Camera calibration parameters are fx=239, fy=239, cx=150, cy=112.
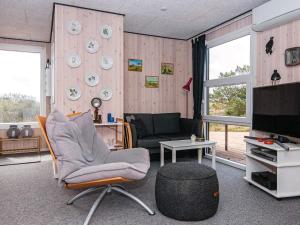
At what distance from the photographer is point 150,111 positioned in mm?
5160

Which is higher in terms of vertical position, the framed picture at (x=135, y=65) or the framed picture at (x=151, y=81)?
the framed picture at (x=135, y=65)

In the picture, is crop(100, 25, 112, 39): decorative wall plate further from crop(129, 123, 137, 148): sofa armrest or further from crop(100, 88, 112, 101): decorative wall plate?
crop(129, 123, 137, 148): sofa armrest

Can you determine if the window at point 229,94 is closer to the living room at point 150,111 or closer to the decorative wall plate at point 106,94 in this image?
the living room at point 150,111

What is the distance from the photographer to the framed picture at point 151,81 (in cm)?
510

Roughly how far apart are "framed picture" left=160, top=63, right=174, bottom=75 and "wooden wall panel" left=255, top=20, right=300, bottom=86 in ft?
6.71

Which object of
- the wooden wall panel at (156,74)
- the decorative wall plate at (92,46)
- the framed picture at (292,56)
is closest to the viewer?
the framed picture at (292,56)

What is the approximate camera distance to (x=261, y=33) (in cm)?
360

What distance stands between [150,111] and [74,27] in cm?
229

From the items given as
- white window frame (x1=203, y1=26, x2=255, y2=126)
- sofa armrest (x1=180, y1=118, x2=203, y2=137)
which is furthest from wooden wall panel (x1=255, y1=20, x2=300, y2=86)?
sofa armrest (x1=180, y1=118, x2=203, y2=137)

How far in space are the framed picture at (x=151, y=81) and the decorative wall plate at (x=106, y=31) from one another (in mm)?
1449

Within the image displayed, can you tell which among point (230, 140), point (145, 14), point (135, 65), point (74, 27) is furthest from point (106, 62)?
point (230, 140)

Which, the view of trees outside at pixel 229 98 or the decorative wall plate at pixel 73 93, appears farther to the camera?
the view of trees outside at pixel 229 98

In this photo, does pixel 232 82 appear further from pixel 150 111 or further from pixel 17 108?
pixel 17 108

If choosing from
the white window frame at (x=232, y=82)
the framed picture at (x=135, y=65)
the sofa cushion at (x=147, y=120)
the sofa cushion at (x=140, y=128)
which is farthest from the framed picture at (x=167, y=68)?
the sofa cushion at (x=140, y=128)
